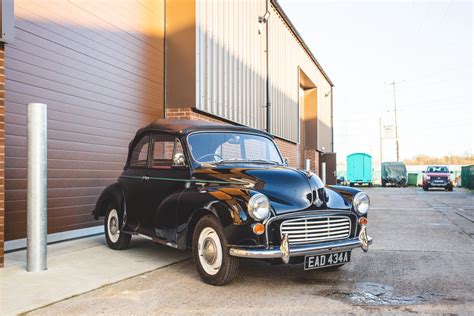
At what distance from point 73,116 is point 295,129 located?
14.9m

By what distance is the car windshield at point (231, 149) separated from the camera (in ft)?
18.5

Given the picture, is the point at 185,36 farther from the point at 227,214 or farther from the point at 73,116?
the point at 227,214

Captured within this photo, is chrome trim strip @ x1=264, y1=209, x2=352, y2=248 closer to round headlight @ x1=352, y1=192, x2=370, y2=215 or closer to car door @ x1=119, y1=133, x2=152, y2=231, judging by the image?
round headlight @ x1=352, y1=192, x2=370, y2=215

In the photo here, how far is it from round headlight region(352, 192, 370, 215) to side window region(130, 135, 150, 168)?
2849 millimetres

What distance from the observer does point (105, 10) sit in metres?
8.64

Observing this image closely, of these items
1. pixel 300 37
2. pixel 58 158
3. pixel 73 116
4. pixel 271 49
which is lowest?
pixel 58 158

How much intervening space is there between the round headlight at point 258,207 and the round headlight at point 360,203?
1.30m

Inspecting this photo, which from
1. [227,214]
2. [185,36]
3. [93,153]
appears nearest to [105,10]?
[185,36]

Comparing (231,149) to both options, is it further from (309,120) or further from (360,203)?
(309,120)

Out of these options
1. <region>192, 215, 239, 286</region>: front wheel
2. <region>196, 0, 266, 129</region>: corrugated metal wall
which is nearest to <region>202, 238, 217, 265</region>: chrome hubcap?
<region>192, 215, 239, 286</region>: front wheel

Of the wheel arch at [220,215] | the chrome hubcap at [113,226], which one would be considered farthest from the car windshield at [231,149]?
the chrome hubcap at [113,226]

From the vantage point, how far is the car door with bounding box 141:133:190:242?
5.44m

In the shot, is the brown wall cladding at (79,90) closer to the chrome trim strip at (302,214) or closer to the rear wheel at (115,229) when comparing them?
the rear wheel at (115,229)

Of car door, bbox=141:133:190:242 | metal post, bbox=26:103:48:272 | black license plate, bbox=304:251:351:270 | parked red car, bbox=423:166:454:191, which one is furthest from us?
parked red car, bbox=423:166:454:191
